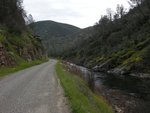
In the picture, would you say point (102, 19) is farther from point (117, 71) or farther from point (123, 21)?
point (117, 71)

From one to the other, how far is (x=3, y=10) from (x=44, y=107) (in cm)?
4935

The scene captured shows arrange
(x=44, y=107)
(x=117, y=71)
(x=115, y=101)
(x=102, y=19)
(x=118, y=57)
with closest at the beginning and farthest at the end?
1. (x=44, y=107)
2. (x=115, y=101)
3. (x=117, y=71)
4. (x=118, y=57)
5. (x=102, y=19)

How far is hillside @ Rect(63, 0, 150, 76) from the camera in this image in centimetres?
5527

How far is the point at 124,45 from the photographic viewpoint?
80625mm

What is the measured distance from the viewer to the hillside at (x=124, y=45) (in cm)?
5527

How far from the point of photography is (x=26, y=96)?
1575 cm

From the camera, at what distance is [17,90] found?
17.9m

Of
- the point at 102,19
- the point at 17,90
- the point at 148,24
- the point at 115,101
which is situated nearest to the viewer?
the point at 17,90

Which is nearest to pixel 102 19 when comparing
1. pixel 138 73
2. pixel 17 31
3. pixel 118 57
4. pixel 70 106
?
pixel 118 57

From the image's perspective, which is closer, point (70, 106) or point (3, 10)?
point (70, 106)

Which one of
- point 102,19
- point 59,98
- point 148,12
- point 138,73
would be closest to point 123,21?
point 102,19

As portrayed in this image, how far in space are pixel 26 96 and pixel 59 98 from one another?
2011 millimetres

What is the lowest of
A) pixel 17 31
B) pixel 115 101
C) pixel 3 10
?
pixel 115 101

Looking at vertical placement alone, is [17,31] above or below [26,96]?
above
